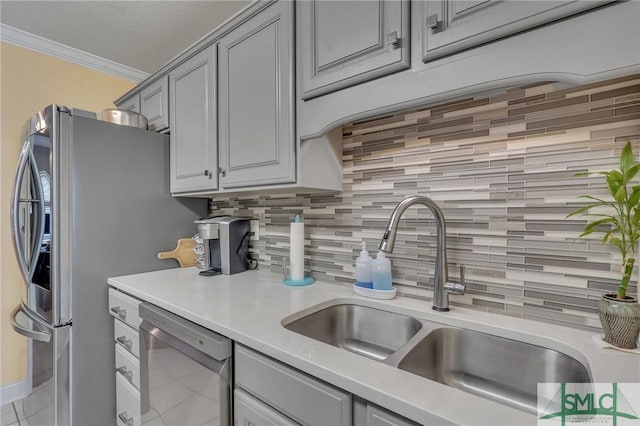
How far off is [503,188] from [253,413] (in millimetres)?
1035

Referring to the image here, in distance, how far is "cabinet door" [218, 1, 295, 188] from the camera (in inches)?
46.5

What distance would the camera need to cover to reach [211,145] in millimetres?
1524

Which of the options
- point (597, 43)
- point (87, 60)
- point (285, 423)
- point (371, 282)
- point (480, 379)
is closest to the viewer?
point (597, 43)

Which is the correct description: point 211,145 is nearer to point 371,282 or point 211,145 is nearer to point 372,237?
point 372,237

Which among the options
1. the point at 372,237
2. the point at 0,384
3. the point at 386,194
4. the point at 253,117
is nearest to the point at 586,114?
the point at 386,194

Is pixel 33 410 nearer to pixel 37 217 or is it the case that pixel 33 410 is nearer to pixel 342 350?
pixel 37 217

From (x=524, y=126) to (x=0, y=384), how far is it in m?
3.26

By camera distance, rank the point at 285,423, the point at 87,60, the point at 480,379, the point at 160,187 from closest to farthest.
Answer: the point at 285,423, the point at 480,379, the point at 160,187, the point at 87,60

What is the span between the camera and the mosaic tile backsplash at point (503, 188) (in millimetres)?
831

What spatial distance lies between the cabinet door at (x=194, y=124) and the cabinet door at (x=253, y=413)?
99cm

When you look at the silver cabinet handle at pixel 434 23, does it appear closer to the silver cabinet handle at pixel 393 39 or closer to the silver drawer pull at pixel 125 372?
the silver cabinet handle at pixel 393 39

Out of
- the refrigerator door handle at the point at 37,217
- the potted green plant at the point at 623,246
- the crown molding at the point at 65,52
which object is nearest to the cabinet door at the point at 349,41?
the potted green plant at the point at 623,246

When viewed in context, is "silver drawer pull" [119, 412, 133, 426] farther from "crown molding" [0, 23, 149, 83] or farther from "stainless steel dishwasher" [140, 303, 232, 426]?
"crown molding" [0, 23, 149, 83]

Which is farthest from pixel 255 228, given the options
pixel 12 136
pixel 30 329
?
pixel 12 136
